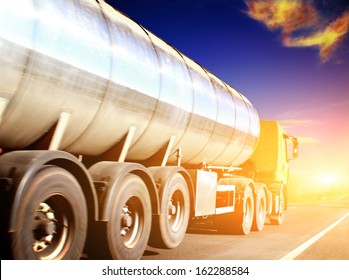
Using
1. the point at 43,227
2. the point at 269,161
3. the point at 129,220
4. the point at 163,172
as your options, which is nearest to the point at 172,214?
the point at 163,172

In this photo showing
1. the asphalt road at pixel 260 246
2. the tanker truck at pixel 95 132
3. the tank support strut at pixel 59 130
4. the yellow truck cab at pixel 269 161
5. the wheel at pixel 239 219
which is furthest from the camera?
the yellow truck cab at pixel 269 161

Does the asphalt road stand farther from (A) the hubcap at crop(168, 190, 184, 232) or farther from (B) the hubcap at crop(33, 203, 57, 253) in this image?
(B) the hubcap at crop(33, 203, 57, 253)

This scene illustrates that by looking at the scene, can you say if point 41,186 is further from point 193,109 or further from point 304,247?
point 304,247

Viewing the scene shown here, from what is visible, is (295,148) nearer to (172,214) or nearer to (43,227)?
(172,214)

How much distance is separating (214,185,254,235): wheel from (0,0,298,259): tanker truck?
193 cm

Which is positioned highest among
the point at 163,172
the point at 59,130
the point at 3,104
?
the point at 3,104

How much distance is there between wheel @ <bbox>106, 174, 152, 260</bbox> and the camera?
5.37m

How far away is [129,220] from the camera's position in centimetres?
577

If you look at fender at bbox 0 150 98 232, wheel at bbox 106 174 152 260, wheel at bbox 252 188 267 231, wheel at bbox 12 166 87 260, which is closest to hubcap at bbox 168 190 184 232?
wheel at bbox 106 174 152 260

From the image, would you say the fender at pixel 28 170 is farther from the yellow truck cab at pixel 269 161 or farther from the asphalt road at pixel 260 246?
the yellow truck cab at pixel 269 161

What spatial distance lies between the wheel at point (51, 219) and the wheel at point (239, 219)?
6297 millimetres

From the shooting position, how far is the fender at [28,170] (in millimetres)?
3932

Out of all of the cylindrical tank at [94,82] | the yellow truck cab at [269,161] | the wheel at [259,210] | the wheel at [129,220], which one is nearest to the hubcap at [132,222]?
the wheel at [129,220]

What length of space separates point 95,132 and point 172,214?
7.56ft
